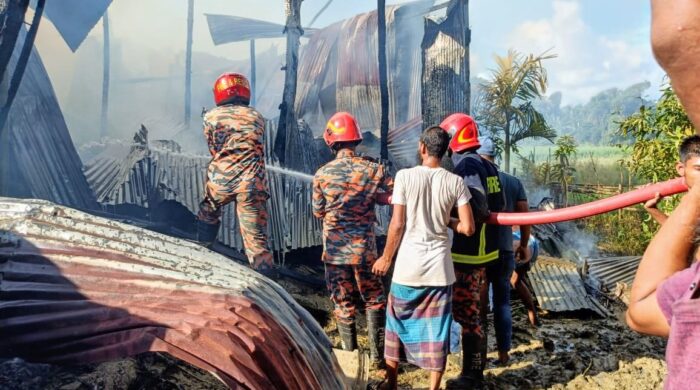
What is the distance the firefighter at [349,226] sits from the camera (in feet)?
11.6

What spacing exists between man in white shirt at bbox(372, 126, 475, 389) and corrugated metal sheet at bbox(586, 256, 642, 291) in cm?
442

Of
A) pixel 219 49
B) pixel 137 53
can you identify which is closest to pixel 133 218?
pixel 137 53

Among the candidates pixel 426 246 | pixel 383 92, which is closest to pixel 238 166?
pixel 426 246

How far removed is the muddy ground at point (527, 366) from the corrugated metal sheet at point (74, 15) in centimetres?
498

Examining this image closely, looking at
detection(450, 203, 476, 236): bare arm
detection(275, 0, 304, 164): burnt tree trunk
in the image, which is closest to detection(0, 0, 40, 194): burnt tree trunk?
detection(275, 0, 304, 164): burnt tree trunk

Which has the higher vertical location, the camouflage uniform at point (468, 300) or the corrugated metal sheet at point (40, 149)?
the corrugated metal sheet at point (40, 149)

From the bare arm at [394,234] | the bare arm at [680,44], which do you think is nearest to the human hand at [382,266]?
the bare arm at [394,234]

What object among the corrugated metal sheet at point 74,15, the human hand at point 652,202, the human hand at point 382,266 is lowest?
the human hand at point 382,266

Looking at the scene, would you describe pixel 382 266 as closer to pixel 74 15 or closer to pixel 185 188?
pixel 185 188

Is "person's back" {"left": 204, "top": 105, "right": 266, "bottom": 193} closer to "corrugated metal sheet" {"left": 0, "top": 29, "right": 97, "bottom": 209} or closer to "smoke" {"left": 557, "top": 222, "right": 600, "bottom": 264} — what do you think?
"corrugated metal sheet" {"left": 0, "top": 29, "right": 97, "bottom": 209}

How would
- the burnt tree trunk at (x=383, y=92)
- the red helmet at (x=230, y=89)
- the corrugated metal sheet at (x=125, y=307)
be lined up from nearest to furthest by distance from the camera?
1. the corrugated metal sheet at (x=125, y=307)
2. the red helmet at (x=230, y=89)
3. the burnt tree trunk at (x=383, y=92)

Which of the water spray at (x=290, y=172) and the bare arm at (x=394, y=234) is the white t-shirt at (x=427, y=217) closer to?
the bare arm at (x=394, y=234)

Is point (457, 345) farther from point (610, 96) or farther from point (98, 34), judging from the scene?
point (610, 96)

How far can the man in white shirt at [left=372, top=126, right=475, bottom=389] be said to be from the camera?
302cm
